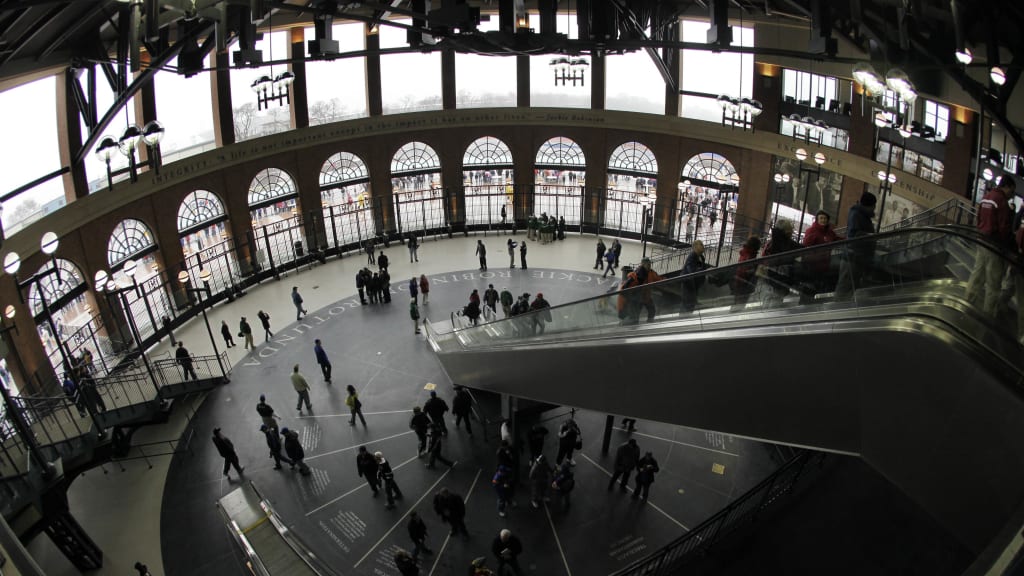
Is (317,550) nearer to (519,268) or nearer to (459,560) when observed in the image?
(459,560)

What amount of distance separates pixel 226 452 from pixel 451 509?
5.49 metres

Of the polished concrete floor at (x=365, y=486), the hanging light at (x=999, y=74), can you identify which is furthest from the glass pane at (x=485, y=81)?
the hanging light at (x=999, y=74)

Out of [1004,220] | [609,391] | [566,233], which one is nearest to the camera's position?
[1004,220]

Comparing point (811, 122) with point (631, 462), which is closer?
point (631, 462)

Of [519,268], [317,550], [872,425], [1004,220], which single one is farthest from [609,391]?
[519,268]

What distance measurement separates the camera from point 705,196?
26828 mm

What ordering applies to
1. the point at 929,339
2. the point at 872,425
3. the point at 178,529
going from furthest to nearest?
the point at 178,529
the point at 872,425
the point at 929,339

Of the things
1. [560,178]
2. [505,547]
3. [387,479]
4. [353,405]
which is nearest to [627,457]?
[505,547]

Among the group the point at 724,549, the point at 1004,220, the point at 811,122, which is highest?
the point at 811,122

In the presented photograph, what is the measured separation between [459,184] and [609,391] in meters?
19.6

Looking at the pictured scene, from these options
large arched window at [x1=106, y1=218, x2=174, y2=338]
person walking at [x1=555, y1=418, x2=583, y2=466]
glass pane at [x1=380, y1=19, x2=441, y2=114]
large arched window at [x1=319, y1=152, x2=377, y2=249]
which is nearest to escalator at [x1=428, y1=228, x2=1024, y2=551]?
person walking at [x1=555, y1=418, x2=583, y2=466]

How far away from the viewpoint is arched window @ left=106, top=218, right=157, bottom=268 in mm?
19844

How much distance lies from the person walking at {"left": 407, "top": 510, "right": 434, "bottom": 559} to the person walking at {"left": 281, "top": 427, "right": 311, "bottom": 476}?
138 inches

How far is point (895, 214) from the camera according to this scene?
21672mm
